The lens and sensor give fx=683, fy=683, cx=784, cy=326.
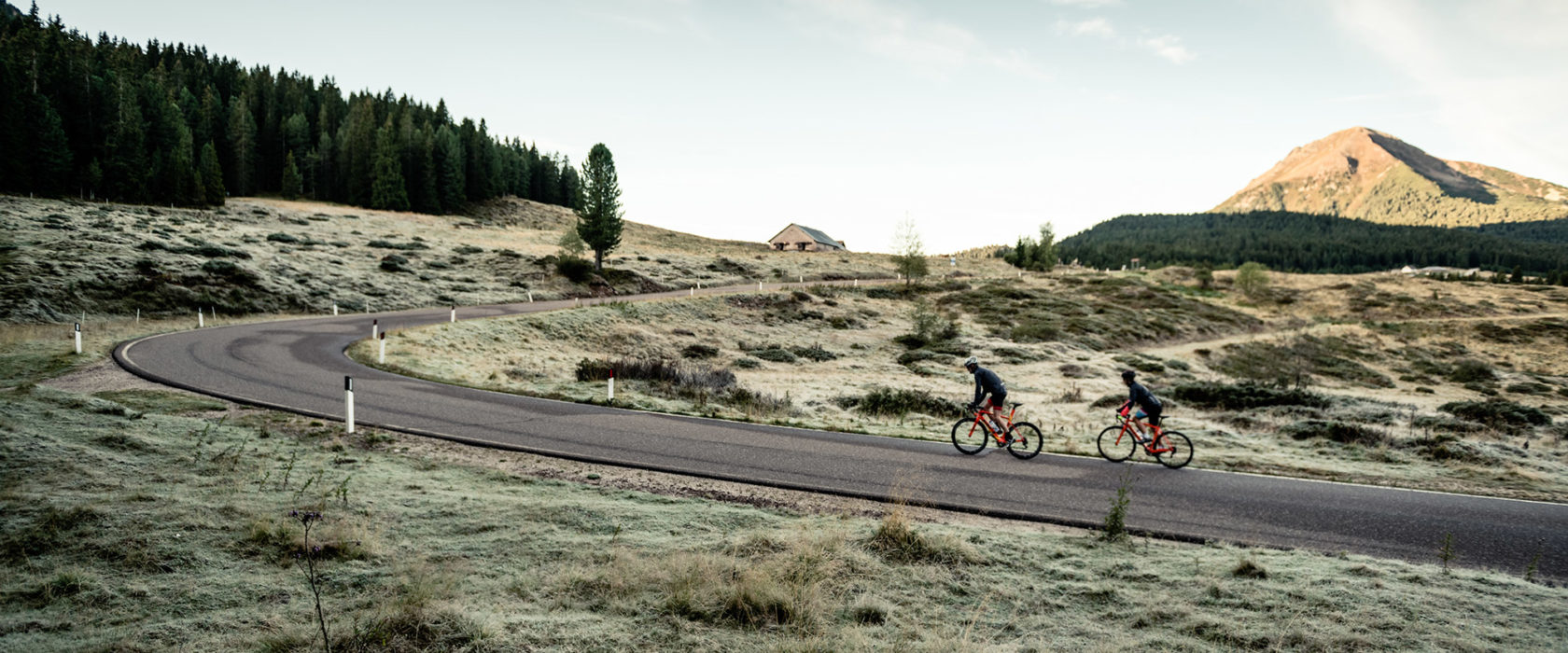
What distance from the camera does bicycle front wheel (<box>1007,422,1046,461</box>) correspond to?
1333cm

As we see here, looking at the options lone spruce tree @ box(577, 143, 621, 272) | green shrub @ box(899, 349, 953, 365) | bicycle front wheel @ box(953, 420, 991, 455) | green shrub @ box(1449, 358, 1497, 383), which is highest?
lone spruce tree @ box(577, 143, 621, 272)

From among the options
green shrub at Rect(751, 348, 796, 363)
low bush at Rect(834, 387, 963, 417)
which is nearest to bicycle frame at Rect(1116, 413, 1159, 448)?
low bush at Rect(834, 387, 963, 417)

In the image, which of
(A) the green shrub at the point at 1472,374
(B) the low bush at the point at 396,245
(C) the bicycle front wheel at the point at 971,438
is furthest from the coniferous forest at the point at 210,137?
(A) the green shrub at the point at 1472,374

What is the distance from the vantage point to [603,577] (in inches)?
244

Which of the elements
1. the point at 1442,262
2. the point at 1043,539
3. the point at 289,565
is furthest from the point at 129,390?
the point at 1442,262

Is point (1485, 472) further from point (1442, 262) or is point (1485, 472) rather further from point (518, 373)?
point (1442, 262)

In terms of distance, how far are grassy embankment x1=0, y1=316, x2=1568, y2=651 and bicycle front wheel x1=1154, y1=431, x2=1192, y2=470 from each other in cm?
463

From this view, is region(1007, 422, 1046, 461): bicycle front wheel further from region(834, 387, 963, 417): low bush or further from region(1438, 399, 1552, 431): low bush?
region(1438, 399, 1552, 431): low bush

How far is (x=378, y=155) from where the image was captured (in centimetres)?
8956

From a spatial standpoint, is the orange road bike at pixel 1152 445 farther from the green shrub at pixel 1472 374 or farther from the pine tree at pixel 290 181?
the pine tree at pixel 290 181

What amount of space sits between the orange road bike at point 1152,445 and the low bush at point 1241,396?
12.6m

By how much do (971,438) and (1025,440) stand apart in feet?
3.48

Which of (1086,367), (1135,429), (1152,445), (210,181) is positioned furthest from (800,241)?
(1152,445)

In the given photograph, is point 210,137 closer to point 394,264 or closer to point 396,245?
point 396,245
